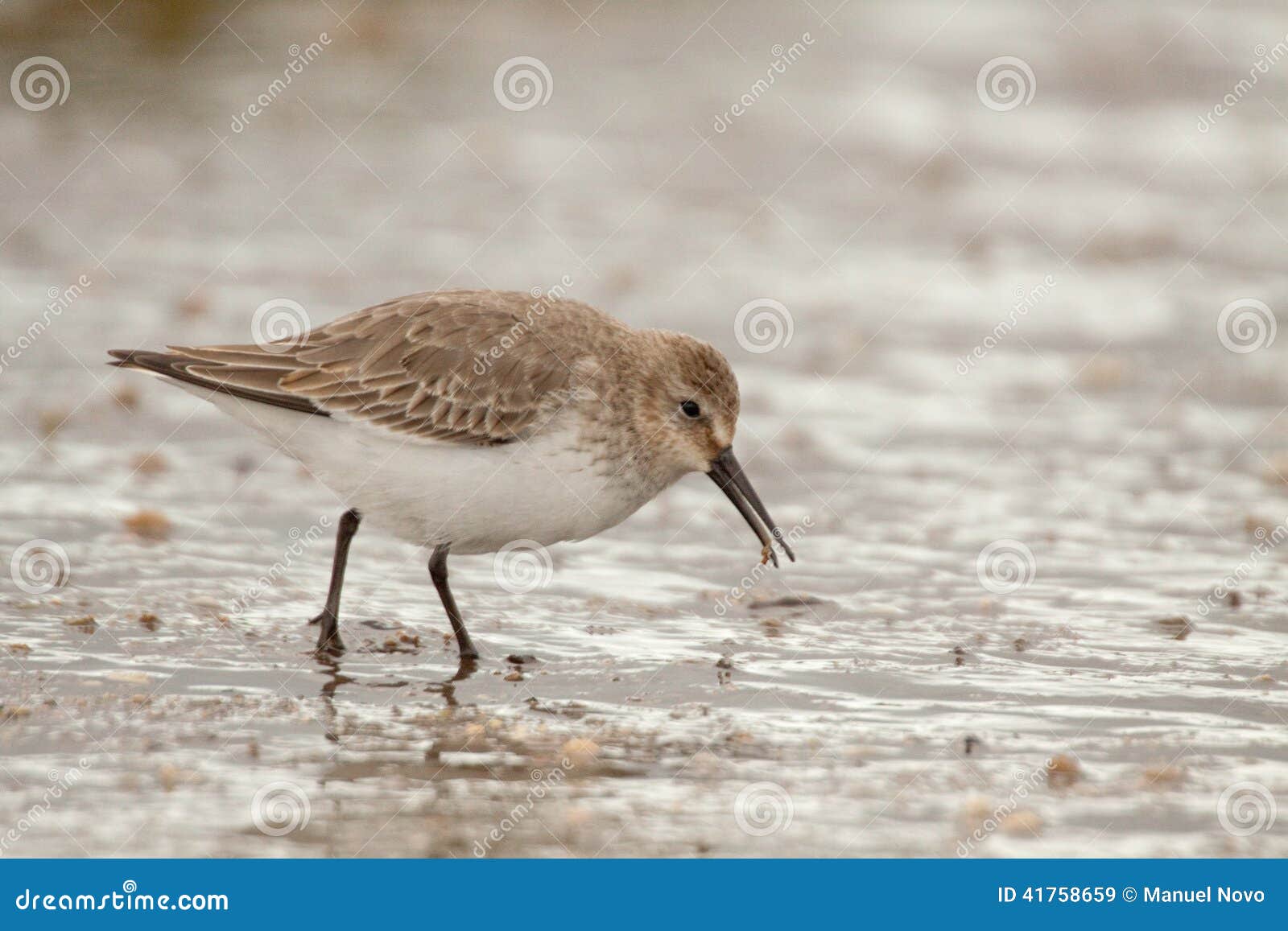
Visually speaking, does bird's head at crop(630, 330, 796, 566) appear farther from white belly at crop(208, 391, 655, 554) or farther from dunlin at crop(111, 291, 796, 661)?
white belly at crop(208, 391, 655, 554)

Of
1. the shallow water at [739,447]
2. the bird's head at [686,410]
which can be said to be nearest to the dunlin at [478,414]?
the bird's head at [686,410]

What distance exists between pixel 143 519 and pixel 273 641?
5.83 ft

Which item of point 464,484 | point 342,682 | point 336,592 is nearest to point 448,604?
point 336,592

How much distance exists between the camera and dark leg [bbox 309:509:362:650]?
8.33 meters

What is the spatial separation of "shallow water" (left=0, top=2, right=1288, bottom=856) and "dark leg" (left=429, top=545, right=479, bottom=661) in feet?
0.52

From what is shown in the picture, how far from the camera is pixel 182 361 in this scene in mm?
8562

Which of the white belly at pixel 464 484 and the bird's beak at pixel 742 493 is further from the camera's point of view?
the bird's beak at pixel 742 493

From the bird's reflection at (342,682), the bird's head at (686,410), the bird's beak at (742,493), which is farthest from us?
the bird's beak at (742,493)

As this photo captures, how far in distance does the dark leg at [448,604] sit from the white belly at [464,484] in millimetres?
87

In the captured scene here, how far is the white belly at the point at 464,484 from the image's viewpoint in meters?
8.10

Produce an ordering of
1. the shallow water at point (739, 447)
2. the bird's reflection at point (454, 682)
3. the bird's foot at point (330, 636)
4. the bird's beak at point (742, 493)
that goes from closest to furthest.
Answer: the shallow water at point (739, 447) → the bird's reflection at point (454, 682) → the bird's foot at point (330, 636) → the bird's beak at point (742, 493)

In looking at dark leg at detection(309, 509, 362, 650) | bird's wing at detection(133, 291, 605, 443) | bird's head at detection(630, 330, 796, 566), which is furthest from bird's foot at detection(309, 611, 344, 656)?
bird's head at detection(630, 330, 796, 566)

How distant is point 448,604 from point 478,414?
946 millimetres

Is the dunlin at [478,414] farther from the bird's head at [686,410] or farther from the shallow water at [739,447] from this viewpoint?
the shallow water at [739,447]
